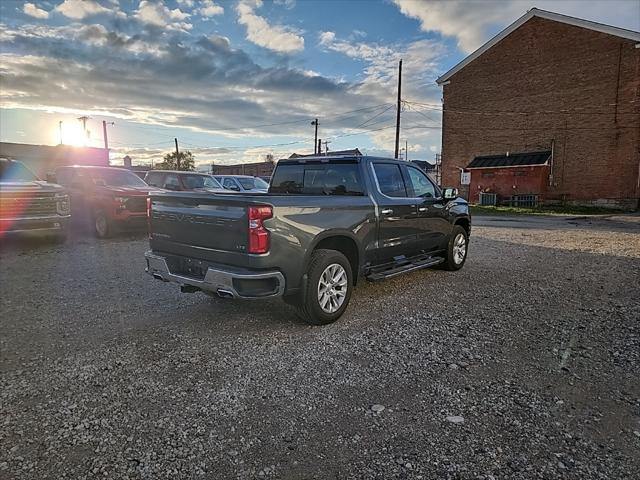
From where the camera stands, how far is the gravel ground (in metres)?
2.41

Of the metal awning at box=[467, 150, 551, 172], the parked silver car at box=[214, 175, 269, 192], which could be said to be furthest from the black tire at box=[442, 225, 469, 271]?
the metal awning at box=[467, 150, 551, 172]

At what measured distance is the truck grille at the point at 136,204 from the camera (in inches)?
390

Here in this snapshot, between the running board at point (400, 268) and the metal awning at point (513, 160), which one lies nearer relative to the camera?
the running board at point (400, 268)

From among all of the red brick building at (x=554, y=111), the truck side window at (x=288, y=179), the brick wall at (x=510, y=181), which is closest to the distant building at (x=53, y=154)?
the brick wall at (x=510, y=181)

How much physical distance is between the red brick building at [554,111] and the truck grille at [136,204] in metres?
23.3

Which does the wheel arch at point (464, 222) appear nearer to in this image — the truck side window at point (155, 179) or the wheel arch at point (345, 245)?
the wheel arch at point (345, 245)

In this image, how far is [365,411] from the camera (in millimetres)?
2914

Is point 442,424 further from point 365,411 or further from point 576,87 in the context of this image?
point 576,87

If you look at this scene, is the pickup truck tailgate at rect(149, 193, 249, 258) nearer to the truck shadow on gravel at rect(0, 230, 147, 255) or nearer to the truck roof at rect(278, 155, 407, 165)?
the truck roof at rect(278, 155, 407, 165)

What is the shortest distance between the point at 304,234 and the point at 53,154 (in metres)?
48.6

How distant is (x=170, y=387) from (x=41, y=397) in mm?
904

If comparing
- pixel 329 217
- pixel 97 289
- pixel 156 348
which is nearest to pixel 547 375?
pixel 329 217

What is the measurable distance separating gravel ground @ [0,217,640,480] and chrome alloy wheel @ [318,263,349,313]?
0.23m

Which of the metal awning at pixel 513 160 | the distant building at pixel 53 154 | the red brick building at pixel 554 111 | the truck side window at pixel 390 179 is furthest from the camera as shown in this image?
the distant building at pixel 53 154
